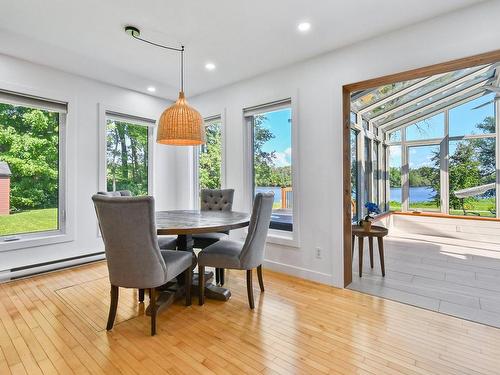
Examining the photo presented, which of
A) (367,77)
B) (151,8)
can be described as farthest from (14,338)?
(367,77)

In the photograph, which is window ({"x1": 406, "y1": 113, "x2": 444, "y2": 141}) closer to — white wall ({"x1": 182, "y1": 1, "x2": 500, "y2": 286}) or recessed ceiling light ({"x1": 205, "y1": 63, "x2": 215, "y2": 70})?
white wall ({"x1": 182, "y1": 1, "x2": 500, "y2": 286})

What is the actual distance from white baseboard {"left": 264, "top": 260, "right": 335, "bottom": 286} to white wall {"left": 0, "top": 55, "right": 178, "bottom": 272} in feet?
8.22

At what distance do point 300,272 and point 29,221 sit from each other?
11.4 feet

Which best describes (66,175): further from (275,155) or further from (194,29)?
(275,155)

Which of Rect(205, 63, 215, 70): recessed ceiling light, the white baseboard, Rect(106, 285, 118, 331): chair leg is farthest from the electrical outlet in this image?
Rect(205, 63, 215, 70): recessed ceiling light

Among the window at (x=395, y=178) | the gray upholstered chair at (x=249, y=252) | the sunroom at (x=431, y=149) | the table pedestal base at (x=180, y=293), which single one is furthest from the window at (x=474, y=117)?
the table pedestal base at (x=180, y=293)

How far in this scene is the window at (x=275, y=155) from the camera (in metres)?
3.59

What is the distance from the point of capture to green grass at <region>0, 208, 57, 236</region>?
3.19 m

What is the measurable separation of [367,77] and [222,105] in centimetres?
216

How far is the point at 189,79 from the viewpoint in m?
3.81

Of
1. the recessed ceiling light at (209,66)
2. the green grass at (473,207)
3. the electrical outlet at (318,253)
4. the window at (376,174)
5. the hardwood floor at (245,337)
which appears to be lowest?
the hardwood floor at (245,337)

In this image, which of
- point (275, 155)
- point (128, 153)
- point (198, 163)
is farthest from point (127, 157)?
point (275, 155)

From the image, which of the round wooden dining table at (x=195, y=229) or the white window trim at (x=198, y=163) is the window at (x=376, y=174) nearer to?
the white window trim at (x=198, y=163)

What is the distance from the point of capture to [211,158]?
454cm
